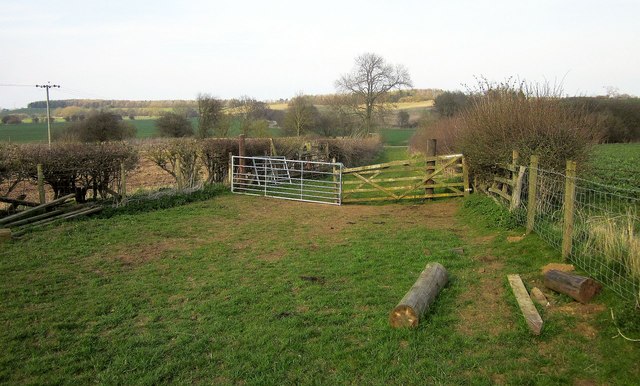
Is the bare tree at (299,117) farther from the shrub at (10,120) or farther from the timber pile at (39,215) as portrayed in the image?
the shrub at (10,120)

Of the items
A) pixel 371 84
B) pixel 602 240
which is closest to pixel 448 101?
pixel 371 84

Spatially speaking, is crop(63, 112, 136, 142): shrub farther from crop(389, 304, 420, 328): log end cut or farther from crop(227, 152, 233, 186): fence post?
crop(389, 304, 420, 328): log end cut

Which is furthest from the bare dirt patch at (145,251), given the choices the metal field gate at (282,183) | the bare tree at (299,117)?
the bare tree at (299,117)

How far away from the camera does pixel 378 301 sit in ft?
18.4

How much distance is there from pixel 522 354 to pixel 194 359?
10.4 ft

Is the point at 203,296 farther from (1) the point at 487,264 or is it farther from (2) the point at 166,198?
(2) the point at 166,198

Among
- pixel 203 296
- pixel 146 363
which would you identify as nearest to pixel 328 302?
pixel 203 296

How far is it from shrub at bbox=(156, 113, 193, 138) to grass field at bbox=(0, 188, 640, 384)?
28.4 metres

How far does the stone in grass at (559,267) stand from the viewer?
598cm

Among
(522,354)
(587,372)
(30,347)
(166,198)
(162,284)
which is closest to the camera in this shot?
(587,372)

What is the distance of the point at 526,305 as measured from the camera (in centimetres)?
509

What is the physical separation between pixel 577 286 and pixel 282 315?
11.3 ft

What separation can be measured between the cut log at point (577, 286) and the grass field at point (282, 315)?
0.37 ft

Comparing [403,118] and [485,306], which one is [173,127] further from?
[403,118]
